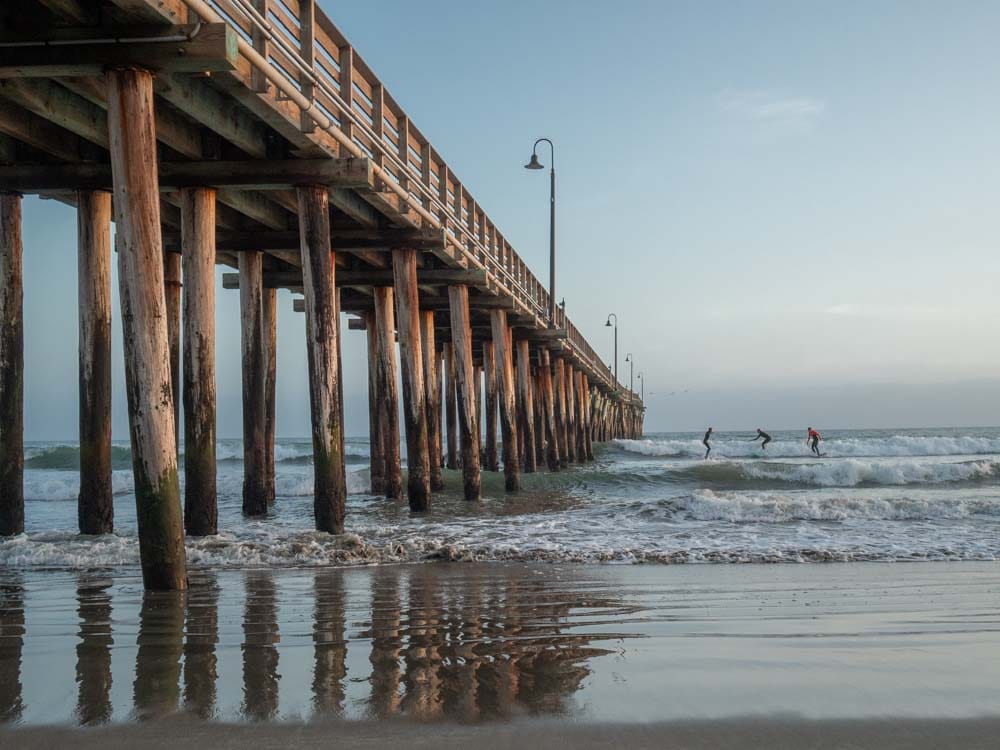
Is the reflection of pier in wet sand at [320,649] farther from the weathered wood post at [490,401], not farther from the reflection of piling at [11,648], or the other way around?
the weathered wood post at [490,401]

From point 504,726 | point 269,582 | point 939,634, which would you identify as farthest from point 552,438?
point 504,726

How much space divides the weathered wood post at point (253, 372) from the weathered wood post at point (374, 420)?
469cm

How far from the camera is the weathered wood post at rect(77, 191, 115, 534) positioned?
927cm

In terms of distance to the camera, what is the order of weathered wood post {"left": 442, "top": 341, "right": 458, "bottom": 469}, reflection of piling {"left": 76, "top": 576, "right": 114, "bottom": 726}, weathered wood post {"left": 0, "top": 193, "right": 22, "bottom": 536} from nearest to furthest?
1. reflection of piling {"left": 76, "top": 576, "right": 114, "bottom": 726}
2. weathered wood post {"left": 0, "top": 193, "right": 22, "bottom": 536}
3. weathered wood post {"left": 442, "top": 341, "right": 458, "bottom": 469}

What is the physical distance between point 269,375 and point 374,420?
14.1 feet

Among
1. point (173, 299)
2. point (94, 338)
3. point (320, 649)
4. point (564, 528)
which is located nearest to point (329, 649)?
point (320, 649)

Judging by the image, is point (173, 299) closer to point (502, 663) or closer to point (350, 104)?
point (350, 104)

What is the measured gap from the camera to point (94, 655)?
3.93 meters

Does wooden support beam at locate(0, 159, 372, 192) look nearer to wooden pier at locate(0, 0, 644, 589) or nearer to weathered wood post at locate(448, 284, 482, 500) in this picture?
wooden pier at locate(0, 0, 644, 589)

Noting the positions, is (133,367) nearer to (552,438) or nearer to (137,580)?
(137,580)

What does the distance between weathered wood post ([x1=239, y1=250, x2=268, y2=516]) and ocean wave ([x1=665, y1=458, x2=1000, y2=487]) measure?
47.3ft

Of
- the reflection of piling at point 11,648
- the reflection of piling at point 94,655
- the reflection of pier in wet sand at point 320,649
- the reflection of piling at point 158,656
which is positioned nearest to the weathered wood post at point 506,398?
the reflection of pier in wet sand at point 320,649

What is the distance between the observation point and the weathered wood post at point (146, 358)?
590cm

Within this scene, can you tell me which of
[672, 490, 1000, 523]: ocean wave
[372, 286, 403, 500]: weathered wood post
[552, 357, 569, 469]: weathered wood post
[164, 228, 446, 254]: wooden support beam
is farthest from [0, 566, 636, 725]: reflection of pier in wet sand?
[552, 357, 569, 469]: weathered wood post
